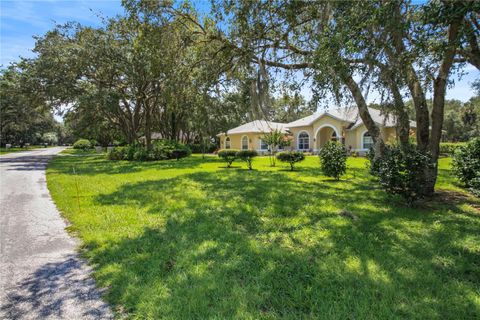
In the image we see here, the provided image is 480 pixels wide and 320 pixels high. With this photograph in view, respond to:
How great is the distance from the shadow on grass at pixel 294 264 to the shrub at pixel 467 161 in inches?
141

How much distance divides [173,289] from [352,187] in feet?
24.7

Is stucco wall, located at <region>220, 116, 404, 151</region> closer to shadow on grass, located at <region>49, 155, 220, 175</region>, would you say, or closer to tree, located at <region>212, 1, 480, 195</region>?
shadow on grass, located at <region>49, 155, 220, 175</region>

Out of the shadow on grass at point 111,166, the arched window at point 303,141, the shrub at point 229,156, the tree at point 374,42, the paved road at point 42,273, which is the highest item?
the tree at point 374,42

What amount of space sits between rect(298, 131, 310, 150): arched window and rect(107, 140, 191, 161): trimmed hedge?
41.0 ft

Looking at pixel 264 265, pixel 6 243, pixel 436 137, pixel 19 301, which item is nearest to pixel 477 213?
pixel 436 137

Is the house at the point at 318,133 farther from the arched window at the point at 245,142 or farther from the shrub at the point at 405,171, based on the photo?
the shrub at the point at 405,171

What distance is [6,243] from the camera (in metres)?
4.48

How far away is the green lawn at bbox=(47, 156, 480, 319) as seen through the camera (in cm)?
273

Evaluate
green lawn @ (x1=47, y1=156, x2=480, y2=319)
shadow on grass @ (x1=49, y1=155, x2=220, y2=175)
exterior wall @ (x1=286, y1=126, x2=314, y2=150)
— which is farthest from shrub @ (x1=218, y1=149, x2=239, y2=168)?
exterior wall @ (x1=286, y1=126, x2=314, y2=150)

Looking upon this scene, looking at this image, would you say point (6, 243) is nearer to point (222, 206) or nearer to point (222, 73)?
point (222, 206)

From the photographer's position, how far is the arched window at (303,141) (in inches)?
1176

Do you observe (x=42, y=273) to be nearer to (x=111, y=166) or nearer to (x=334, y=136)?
(x=111, y=166)

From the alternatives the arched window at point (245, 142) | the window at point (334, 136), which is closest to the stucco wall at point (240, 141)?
the arched window at point (245, 142)

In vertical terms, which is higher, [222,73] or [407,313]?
[222,73]
